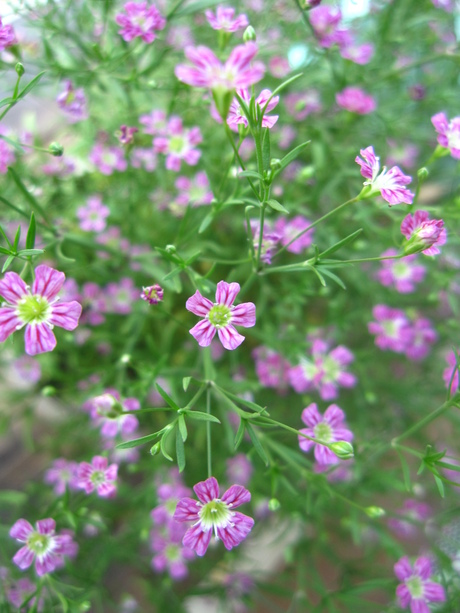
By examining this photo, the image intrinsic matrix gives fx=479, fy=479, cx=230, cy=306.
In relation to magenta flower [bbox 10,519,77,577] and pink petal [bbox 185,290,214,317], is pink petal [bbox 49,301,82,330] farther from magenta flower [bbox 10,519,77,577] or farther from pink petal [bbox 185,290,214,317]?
magenta flower [bbox 10,519,77,577]

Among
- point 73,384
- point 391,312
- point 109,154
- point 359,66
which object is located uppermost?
point 359,66

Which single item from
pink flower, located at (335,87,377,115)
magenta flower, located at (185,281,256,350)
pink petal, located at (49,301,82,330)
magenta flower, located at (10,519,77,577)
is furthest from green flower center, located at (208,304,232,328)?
pink flower, located at (335,87,377,115)

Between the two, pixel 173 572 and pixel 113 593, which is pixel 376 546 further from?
pixel 113 593

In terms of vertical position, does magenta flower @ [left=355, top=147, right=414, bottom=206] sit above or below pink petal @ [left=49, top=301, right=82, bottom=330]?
above

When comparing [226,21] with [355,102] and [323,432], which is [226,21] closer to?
[355,102]

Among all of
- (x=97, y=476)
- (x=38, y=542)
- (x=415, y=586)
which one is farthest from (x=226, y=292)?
(x=415, y=586)

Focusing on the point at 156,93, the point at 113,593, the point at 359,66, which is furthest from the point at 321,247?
the point at 113,593

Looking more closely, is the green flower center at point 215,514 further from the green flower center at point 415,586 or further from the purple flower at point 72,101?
the purple flower at point 72,101
